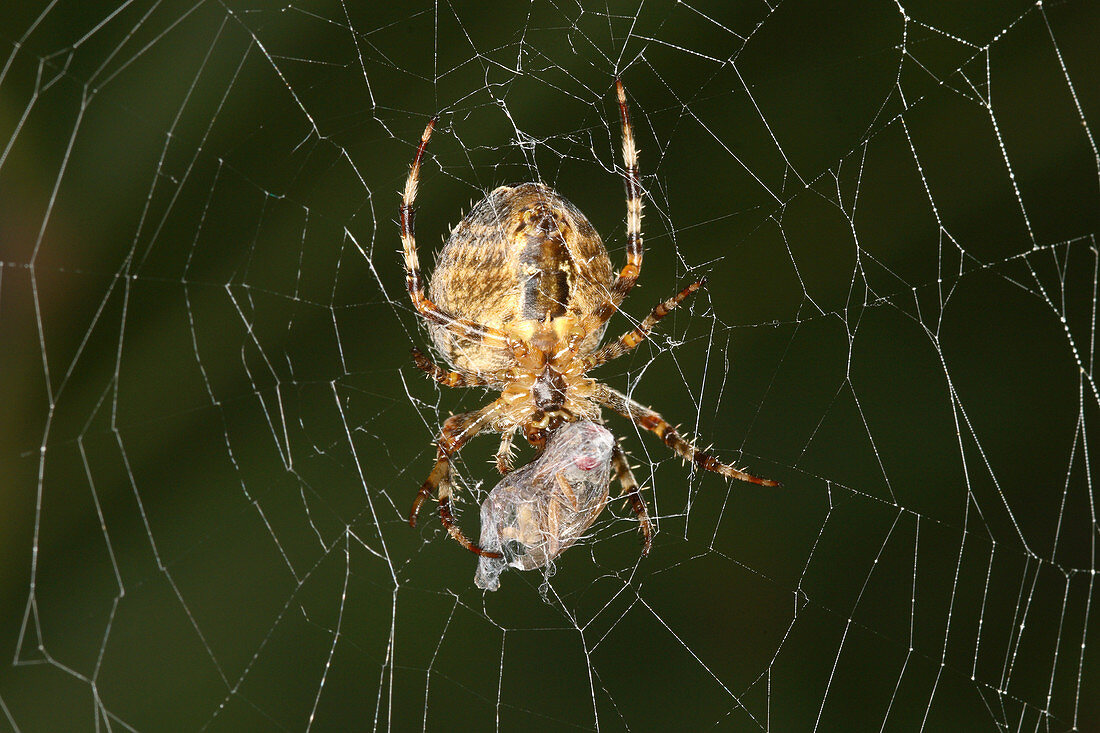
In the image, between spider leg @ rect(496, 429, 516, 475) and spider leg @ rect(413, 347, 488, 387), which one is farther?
spider leg @ rect(496, 429, 516, 475)

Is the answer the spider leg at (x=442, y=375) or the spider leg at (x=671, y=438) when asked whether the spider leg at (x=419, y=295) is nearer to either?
the spider leg at (x=442, y=375)

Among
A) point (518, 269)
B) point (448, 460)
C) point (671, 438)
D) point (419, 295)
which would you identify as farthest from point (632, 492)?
point (419, 295)

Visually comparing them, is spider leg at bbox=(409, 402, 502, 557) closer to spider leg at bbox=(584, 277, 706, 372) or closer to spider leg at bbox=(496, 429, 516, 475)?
spider leg at bbox=(496, 429, 516, 475)

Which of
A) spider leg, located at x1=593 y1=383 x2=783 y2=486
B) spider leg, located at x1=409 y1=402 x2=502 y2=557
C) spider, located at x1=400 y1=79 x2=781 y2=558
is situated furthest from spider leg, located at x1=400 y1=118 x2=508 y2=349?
spider leg, located at x1=593 y1=383 x2=783 y2=486

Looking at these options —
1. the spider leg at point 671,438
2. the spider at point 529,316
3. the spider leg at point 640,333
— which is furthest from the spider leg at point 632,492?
the spider leg at point 640,333

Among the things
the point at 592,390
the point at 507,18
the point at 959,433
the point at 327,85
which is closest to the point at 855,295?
the point at 959,433
